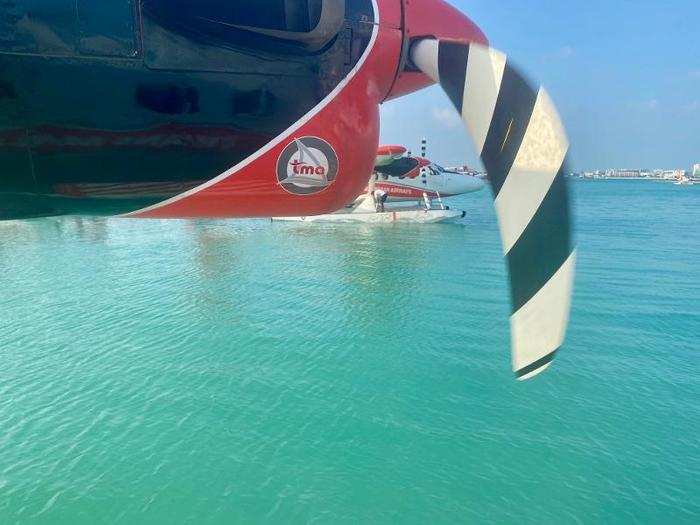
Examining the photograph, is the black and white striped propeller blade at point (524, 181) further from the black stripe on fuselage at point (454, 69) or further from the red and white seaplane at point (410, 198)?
the red and white seaplane at point (410, 198)

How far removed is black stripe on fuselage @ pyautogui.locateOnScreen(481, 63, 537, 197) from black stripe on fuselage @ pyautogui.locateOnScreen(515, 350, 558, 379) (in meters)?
1.02

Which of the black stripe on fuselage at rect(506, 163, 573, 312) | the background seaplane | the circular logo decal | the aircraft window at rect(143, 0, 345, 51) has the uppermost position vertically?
the aircraft window at rect(143, 0, 345, 51)

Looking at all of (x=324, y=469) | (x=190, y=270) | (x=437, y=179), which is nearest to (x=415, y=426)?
(x=324, y=469)

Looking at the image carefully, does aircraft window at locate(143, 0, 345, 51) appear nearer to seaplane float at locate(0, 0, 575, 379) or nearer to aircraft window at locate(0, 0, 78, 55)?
seaplane float at locate(0, 0, 575, 379)

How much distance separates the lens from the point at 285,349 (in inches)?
508

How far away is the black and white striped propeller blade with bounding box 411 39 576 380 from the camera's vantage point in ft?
8.78

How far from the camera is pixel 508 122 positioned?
2.72 meters

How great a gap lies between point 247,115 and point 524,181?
5.18ft

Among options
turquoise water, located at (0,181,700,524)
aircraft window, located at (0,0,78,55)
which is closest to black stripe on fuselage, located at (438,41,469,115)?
aircraft window, located at (0,0,78,55)

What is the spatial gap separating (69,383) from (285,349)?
4.86 metres

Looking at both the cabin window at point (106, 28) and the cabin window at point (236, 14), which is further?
the cabin window at point (236, 14)

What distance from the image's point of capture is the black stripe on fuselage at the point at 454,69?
2.88m

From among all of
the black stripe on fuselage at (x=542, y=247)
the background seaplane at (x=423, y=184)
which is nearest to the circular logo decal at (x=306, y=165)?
the black stripe on fuselage at (x=542, y=247)

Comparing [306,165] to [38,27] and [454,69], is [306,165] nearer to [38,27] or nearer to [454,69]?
[454,69]
